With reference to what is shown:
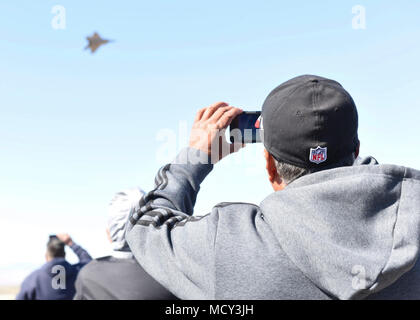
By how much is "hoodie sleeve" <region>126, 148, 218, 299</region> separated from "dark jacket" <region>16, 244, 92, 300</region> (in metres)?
4.10

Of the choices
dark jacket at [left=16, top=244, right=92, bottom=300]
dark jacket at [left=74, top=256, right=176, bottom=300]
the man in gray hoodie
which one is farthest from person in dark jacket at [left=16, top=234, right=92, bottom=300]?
the man in gray hoodie

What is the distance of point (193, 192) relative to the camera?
87.9 inches

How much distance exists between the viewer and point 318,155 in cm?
190

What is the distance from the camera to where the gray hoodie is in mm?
1725

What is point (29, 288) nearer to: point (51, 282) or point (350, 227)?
point (51, 282)

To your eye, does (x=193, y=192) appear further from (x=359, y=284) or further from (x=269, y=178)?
(x=359, y=284)

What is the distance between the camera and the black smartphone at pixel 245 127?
7.70ft

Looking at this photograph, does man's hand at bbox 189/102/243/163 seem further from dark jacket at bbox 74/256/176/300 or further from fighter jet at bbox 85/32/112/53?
fighter jet at bbox 85/32/112/53

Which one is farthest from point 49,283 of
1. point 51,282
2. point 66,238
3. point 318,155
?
point 318,155

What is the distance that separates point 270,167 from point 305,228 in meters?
0.37

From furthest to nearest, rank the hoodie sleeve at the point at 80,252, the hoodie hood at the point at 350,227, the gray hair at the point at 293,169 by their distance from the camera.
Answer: the hoodie sleeve at the point at 80,252, the gray hair at the point at 293,169, the hoodie hood at the point at 350,227

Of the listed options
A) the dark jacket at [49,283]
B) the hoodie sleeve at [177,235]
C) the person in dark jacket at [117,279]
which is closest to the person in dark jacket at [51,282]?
the dark jacket at [49,283]

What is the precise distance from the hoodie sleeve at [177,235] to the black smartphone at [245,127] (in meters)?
0.21

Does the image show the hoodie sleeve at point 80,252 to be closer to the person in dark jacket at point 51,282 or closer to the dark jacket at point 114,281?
the person in dark jacket at point 51,282
